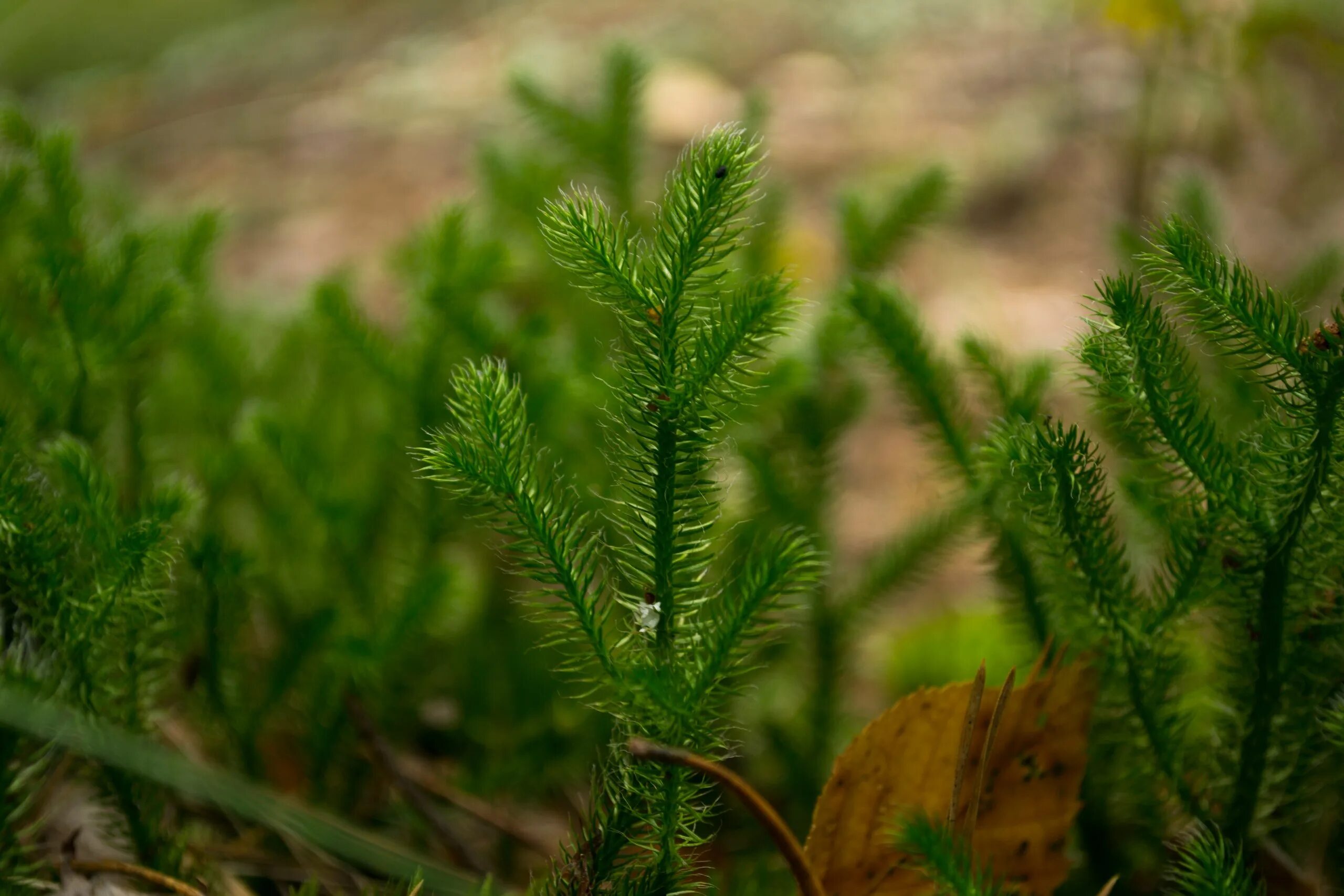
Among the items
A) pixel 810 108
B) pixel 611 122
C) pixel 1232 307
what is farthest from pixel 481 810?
pixel 810 108

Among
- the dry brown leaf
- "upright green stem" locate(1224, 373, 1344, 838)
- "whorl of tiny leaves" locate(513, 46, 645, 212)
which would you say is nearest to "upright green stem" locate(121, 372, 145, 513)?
"whorl of tiny leaves" locate(513, 46, 645, 212)

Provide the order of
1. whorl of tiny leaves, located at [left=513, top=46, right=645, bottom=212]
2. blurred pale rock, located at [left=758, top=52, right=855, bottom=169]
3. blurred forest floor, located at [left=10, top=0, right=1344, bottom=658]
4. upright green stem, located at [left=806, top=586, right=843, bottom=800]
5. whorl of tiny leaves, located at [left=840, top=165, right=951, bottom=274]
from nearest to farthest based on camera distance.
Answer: upright green stem, located at [left=806, top=586, right=843, bottom=800]
whorl of tiny leaves, located at [left=840, top=165, right=951, bottom=274]
whorl of tiny leaves, located at [left=513, top=46, right=645, bottom=212]
blurred forest floor, located at [left=10, top=0, right=1344, bottom=658]
blurred pale rock, located at [left=758, top=52, right=855, bottom=169]

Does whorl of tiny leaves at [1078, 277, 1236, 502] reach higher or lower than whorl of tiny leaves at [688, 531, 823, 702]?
higher

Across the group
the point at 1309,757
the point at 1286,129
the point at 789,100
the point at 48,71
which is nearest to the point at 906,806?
the point at 1309,757

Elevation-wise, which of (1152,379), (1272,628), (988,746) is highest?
(1152,379)

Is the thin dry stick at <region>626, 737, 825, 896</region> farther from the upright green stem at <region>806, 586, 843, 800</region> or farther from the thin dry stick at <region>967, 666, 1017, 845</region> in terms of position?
the upright green stem at <region>806, 586, 843, 800</region>

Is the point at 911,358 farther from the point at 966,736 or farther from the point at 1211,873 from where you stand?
the point at 1211,873

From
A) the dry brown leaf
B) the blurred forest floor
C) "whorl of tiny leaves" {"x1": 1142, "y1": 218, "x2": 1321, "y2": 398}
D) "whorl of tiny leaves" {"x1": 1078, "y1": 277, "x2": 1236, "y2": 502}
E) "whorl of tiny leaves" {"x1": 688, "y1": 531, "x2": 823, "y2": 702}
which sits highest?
"whorl of tiny leaves" {"x1": 1142, "y1": 218, "x2": 1321, "y2": 398}
